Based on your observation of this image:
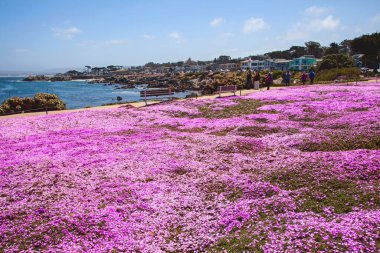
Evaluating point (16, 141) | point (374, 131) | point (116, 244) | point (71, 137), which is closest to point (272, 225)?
point (116, 244)

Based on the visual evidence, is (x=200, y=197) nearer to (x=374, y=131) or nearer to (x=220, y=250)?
(x=220, y=250)

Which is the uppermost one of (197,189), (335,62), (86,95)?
(335,62)

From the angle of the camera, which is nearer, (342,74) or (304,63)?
(342,74)

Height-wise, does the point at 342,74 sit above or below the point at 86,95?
above

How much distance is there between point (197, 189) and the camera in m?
11.7

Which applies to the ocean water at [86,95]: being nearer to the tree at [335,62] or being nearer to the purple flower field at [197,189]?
the purple flower field at [197,189]

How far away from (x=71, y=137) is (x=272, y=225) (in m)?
15.4

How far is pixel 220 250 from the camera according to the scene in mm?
7637

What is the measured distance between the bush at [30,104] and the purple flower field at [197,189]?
14.9 metres

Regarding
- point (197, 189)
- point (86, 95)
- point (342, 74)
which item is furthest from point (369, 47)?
point (197, 189)

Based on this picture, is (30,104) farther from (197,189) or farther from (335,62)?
(335,62)

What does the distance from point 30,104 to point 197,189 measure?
2964cm

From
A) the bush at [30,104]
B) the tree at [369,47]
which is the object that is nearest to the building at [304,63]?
the tree at [369,47]

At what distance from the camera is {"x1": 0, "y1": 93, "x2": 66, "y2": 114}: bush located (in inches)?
1318
